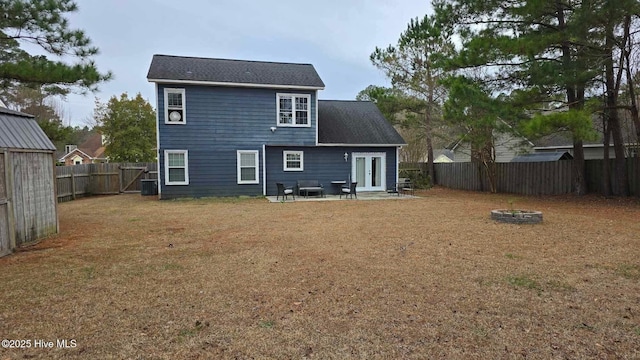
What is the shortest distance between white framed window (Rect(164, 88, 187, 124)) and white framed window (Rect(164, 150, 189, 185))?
1315 mm

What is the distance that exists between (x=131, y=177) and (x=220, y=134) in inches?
282

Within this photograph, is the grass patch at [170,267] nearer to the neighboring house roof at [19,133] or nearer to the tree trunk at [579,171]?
the neighboring house roof at [19,133]

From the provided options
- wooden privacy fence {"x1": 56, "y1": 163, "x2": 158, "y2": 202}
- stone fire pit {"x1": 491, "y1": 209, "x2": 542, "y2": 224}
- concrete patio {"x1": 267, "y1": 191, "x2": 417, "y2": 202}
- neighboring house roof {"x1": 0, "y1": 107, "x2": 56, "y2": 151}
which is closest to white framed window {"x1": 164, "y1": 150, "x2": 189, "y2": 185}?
concrete patio {"x1": 267, "y1": 191, "x2": 417, "y2": 202}

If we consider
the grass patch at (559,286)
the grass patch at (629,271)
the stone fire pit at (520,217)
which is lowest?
the grass patch at (559,286)

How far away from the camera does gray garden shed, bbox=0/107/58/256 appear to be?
6.04 metres

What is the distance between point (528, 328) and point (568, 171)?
48.5 ft

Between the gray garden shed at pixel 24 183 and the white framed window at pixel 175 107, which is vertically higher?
the white framed window at pixel 175 107

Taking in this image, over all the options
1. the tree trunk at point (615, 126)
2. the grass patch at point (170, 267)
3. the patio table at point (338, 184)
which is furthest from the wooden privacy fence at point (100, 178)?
the tree trunk at point (615, 126)

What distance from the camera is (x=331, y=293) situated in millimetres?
4184

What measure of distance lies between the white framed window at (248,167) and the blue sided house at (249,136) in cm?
4

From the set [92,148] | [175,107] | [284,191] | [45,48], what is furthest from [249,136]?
[92,148]

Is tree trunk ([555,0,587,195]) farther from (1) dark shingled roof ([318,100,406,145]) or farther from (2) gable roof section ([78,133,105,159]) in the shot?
(2) gable roof section ([78,133,105,159])

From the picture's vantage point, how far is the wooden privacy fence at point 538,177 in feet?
45.6

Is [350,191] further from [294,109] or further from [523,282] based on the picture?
[523,282]
